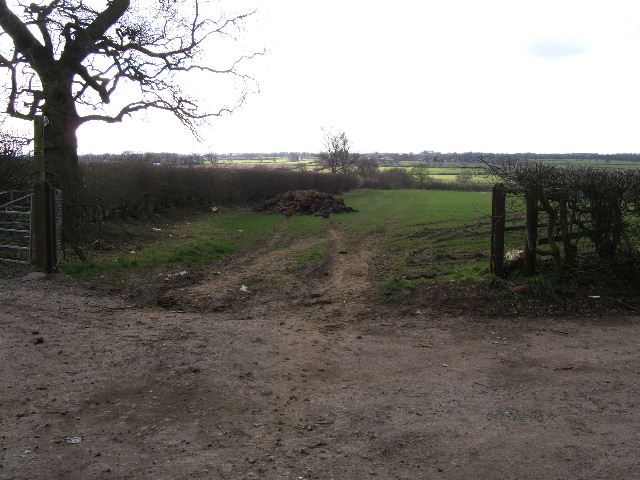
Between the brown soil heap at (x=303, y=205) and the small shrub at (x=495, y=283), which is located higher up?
the brown soil heap at (x=303, y=205)

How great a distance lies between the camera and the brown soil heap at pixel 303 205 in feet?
101

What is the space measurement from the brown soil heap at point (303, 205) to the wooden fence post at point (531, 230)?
2059 cm

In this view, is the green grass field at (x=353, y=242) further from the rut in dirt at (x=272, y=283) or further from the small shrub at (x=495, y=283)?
the small shrub at (x=495, y=283)

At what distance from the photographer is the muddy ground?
3717mm

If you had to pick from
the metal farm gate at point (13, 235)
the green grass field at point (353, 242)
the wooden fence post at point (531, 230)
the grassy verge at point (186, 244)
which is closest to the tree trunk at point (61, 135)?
the grassy verge at point (186, 244)

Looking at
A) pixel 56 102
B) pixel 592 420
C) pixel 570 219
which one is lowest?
pixel 592 420

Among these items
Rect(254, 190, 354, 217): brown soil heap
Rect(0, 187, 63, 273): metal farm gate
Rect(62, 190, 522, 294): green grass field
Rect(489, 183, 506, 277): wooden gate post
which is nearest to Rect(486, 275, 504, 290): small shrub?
Rect(489, 183, 506, 277): wooden gate post

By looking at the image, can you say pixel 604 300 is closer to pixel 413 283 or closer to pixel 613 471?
pixel 413 283

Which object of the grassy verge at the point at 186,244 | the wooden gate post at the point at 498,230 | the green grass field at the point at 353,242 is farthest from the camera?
the grassy verge at the point at 186,244

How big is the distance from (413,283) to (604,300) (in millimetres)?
3180

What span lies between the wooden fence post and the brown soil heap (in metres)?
20.6

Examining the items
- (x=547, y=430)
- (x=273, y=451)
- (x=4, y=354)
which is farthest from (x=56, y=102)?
(x=547, y=430)

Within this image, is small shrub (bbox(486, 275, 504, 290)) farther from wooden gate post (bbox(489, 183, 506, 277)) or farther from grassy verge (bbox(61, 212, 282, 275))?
grassy verge (bbox(61, 212, 282, 275))

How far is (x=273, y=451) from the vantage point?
387 centimetres
